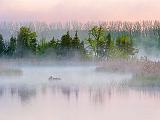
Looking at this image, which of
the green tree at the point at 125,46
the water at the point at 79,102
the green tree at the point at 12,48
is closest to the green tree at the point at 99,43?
the green tree at the point at 125,46

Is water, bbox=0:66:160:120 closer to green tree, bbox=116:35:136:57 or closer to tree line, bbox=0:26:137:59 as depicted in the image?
tree line, bbox=0:26:137:59

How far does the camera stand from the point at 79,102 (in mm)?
18500

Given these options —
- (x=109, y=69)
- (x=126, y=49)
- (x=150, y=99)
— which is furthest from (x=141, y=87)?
(x=126, y=49)

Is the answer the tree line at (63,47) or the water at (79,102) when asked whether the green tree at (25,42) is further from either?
the water at (79,102)

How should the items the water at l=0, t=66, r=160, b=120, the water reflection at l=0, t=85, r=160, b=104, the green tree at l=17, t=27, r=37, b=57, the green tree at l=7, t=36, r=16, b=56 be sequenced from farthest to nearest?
1. the green tree at l=17, t=27, r=37, b=57
2. the green tree at l=7, t=36, r=16, b=56
3. the water reflection at l=0, t=85, r=160, b=104
4. the water at l=0, t=66, r=160, b=120

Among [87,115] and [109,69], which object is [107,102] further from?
[109,69]

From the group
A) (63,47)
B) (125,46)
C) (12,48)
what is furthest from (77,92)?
(125,46)

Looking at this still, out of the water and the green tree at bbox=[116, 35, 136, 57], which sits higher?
the water

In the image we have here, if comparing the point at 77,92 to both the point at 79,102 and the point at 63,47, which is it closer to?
the point at 79,102

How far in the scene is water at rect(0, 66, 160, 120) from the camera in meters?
15.0

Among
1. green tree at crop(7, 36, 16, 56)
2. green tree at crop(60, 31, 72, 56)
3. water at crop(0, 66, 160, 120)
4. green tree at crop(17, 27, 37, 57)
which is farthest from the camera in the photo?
green tree at crop(60, 31, 72, 56)

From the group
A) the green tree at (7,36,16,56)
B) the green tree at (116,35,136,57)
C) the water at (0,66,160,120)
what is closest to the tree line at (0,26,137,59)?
the green tree at (7,36,16,56)

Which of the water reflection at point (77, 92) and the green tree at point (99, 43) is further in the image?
the green tree at point (99, 43)

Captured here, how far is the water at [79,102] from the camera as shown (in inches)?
592
